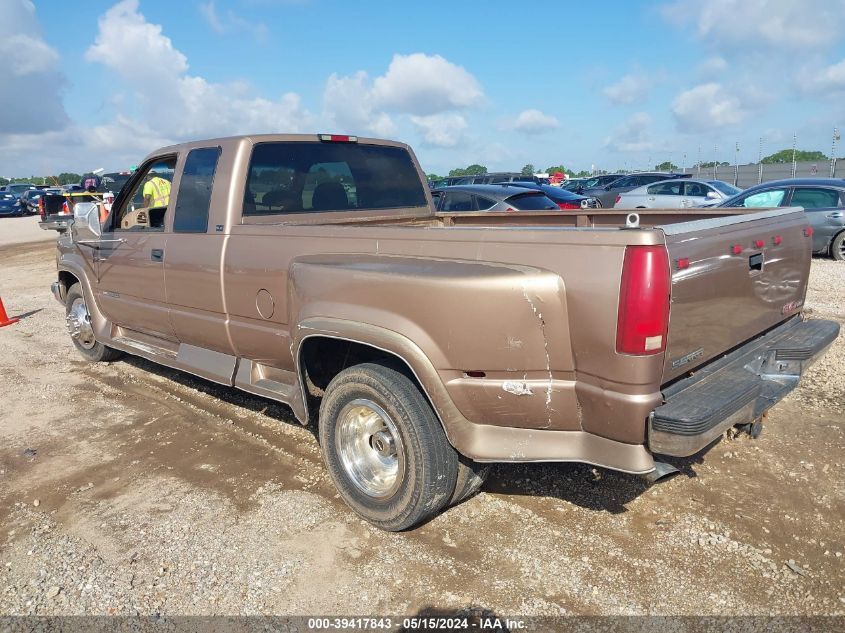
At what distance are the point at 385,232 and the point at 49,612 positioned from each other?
2.32m

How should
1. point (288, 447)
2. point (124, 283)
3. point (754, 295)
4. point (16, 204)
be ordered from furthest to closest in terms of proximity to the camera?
point (16, 204)
point (124, 283)
point (288, 447)
point (754, 295)

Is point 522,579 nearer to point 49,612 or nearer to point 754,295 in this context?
point 754,295

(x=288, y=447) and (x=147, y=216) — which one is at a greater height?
(x=147, y=216)

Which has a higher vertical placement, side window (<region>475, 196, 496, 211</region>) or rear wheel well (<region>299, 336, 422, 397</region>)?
side window (<region>475, 196, 496, 211</region>)

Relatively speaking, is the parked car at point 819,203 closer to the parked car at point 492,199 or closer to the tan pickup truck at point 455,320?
Answer: the parked car at point 492,199

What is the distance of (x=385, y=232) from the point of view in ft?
10.7

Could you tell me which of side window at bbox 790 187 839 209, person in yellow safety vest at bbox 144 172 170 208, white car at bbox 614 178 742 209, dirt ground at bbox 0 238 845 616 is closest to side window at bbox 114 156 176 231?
person in yellow safety vest at bbox 144 172 170 208

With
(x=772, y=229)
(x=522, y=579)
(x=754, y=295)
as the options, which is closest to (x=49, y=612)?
(x=522, y=579)

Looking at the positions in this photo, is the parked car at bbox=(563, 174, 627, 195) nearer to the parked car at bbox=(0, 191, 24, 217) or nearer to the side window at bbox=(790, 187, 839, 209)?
the side window at bbox=(790, 187, 839, 209)

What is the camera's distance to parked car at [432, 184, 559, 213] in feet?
35.1

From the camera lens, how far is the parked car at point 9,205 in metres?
33.1

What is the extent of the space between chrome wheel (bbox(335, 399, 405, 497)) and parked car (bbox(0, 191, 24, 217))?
1450 inches

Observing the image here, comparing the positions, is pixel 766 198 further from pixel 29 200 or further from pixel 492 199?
pixel 29 200

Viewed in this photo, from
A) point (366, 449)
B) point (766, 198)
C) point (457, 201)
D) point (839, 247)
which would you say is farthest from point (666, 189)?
point (366, 449)
